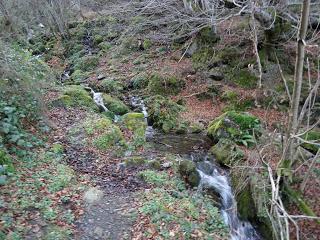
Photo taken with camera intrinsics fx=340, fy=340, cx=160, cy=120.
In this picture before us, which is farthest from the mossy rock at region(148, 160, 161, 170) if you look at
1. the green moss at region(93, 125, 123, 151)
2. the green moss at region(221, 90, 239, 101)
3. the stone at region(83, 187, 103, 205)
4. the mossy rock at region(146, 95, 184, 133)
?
the green moss at region(221, 90, 239, 101)

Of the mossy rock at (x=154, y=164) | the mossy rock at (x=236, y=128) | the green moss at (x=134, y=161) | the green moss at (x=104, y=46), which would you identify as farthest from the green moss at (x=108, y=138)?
the green moss at (x=104, y=46)

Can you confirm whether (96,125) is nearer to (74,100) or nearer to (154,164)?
(154,164)

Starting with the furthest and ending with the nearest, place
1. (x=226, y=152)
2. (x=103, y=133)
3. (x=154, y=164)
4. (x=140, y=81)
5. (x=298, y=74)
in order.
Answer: (x=140, y=81) < (x=103, y=133) < (x=226, y=152) < (x=154, y=164) < (x=298, y=74)

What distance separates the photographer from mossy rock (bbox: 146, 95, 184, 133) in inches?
461

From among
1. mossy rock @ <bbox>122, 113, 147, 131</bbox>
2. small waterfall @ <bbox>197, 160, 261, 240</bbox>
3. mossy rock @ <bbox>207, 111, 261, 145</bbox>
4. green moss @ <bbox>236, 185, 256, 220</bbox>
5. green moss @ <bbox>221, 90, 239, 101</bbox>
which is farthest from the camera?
green moss @ <bbox>221, 90, 239, 101</bbox>

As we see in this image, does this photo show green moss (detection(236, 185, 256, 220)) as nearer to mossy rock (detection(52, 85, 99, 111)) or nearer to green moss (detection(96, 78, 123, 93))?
mossy rock (detection(52, 85, 99, 111))

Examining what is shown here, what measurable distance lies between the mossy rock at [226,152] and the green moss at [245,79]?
17.1 feet

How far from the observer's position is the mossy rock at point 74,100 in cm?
1140

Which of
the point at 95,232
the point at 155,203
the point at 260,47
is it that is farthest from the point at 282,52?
the point at 95,232

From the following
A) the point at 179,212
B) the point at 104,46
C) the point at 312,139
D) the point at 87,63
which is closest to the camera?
the point at 179,212

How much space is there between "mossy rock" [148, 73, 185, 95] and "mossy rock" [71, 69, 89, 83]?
4087 mm

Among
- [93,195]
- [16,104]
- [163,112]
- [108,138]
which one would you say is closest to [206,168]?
[108,138]

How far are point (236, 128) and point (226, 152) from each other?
1.47 metres

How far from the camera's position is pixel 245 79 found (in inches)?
571
